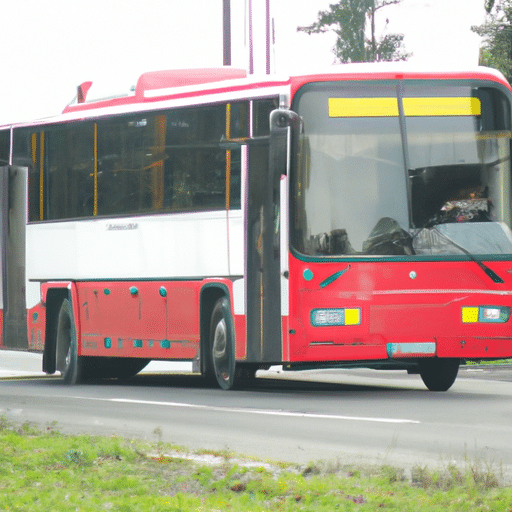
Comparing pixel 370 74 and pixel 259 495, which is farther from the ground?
pixel 370 74

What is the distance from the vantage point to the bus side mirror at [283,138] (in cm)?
1470

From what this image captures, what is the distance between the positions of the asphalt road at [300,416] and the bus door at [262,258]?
0.65 metres

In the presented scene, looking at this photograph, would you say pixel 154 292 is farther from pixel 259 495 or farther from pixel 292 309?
→ pixel 259 495

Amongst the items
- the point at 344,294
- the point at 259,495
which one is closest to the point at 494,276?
the point at 344,294

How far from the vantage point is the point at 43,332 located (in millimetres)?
19391

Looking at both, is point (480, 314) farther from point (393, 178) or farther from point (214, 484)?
point (214, 484)

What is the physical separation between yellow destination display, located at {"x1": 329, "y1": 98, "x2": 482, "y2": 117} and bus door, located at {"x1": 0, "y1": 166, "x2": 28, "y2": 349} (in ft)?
19.5

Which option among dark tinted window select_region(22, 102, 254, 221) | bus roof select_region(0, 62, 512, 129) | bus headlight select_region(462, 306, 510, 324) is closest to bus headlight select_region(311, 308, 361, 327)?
bus headlight select_region(462, 306, 510, 324)

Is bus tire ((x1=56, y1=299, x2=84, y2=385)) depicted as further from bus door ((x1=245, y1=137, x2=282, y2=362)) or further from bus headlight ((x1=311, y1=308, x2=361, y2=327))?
bus headlight ((x1=311, y1=308, x2=361, y2=327))

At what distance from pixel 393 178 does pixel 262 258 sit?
5.26ft

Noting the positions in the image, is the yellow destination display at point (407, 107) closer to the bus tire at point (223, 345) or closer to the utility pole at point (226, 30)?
the bus tire at point (223, 345)

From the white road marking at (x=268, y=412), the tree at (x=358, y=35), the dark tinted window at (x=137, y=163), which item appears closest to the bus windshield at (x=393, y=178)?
the dark tinted window at (x=137, y=163)

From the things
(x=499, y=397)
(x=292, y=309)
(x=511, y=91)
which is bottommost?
(x=499, y=397)

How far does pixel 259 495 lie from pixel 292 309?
25.1ft
